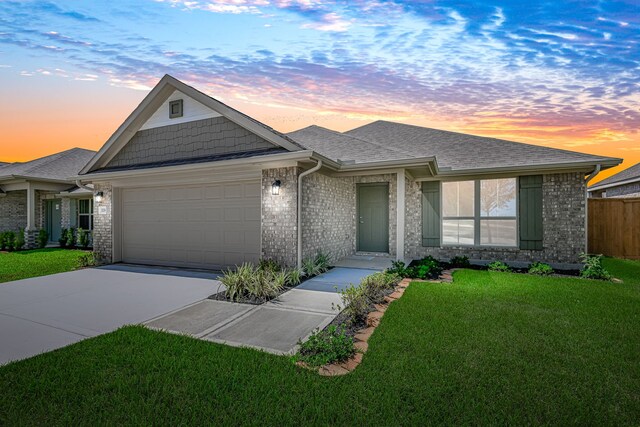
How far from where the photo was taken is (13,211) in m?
15.5

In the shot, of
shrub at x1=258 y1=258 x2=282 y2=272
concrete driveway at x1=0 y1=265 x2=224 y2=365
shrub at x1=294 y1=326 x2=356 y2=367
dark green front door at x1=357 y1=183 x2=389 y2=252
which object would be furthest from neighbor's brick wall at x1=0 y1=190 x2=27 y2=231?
shrub at x1=294 y1=326 x2=356 y2=367

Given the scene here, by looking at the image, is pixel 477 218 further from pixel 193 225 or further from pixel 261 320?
pixel 193 225

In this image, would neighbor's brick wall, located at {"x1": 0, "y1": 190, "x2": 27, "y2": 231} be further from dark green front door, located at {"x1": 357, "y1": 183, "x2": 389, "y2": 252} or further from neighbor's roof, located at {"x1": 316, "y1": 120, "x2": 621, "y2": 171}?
dark green front door, located at {"x1": 357, "y1": 183, "x2": 389, "y2": 252}

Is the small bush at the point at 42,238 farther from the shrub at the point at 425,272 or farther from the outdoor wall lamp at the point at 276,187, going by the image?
the shrub at the point at 425,272

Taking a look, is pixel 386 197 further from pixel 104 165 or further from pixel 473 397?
pixel 104 165

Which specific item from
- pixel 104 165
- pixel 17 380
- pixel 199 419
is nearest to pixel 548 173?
pixel 199 419

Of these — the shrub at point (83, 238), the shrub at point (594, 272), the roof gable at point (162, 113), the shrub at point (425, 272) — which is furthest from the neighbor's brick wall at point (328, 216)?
the shrub at point (83, 238)

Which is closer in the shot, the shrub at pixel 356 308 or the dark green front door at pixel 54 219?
the shrub at pixel 356 308

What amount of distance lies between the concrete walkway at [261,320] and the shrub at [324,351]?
0.72ft

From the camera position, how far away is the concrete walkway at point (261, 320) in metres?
3.83

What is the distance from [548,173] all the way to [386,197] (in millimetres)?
4455

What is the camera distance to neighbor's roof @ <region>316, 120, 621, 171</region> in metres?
8.49

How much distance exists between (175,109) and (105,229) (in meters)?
4.30

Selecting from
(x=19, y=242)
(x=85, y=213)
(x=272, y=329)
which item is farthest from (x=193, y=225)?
(x=19, y=242)
